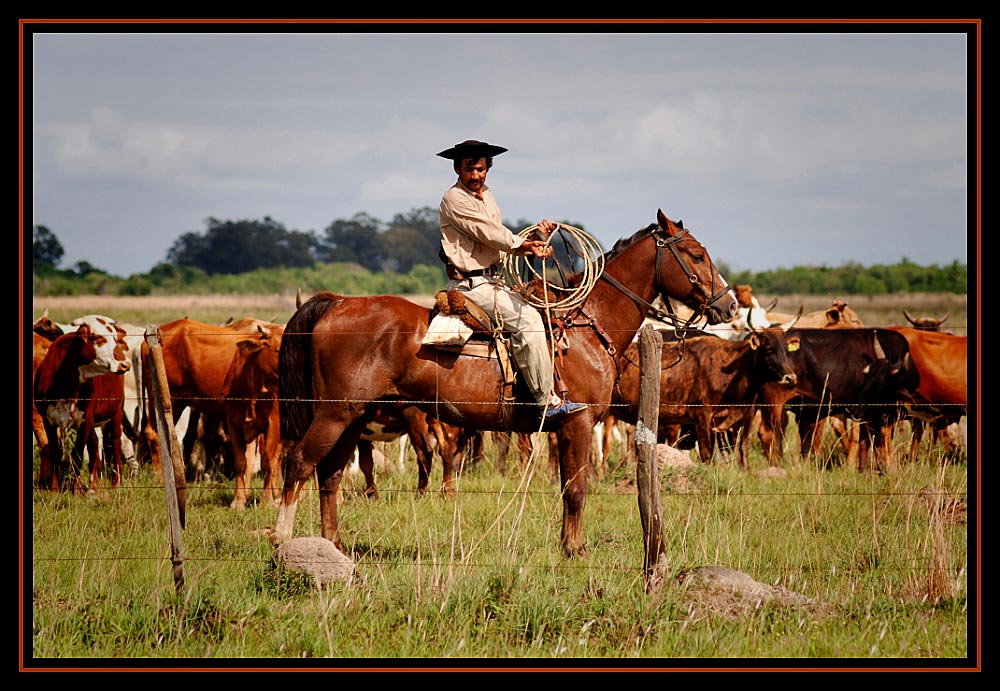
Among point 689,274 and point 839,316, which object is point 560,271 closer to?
point 689,274

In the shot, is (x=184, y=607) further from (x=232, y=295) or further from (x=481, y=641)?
(x=232, y=295)

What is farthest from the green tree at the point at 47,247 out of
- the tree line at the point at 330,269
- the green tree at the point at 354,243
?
the green tree at the point at 354,243

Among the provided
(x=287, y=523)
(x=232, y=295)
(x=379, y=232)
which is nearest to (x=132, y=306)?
(x=232, y=295)

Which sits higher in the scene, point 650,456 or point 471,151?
point 471,151

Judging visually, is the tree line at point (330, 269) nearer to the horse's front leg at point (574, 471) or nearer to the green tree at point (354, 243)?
the green tree at point (354, 243)

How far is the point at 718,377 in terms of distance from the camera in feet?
43.7

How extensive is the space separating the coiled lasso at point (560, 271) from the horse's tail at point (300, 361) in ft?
4.52

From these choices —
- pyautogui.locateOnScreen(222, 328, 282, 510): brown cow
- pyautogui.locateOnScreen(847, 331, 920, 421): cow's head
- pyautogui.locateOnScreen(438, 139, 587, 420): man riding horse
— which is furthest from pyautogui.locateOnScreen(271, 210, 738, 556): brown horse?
pyautogui.locateOnScreen(847, 331, 920, 421): cow's head

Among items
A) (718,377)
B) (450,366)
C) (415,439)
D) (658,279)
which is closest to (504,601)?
(450,366)

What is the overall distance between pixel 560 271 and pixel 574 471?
1.58m

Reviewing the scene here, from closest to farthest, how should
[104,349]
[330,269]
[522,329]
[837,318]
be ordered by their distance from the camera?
[522,329], [104,349], [837,318], [330,269]

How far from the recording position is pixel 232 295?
5306 cm
